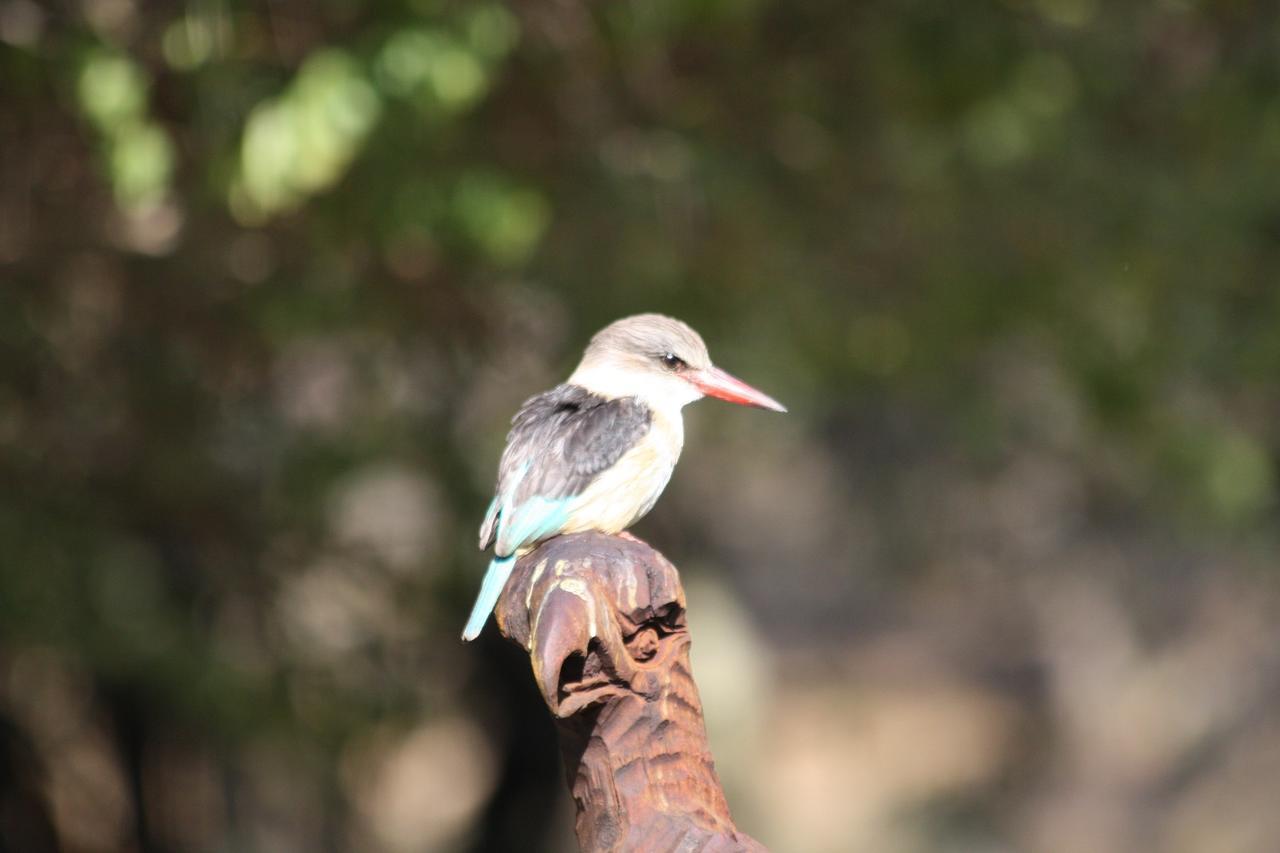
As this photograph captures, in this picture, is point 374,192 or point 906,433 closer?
point 374,192

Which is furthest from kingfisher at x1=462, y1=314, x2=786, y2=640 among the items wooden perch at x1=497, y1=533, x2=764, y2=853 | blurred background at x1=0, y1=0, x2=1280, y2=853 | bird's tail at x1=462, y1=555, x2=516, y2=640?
blurred background at x1=0, y1=0, x2=1280, y2=853

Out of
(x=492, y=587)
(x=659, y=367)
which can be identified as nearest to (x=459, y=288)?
(x=659, y=367)

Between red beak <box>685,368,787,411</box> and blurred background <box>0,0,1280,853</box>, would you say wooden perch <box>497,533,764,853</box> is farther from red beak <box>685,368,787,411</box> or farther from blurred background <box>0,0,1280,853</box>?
blurred background <box>0,0,1280,853</box>

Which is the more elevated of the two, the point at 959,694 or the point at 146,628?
the point at 959,694

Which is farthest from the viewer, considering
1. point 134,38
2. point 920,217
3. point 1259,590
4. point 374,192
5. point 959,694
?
point 959,694

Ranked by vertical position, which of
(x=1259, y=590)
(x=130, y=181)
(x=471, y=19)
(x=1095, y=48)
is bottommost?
(x=130, y=181)

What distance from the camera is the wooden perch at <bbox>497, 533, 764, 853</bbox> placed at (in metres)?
2.12

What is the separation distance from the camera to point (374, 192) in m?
4.83

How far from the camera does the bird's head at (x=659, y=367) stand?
12.1 ft

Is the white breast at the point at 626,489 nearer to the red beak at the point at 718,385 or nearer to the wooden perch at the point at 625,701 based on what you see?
the red beak at the point at 718,385

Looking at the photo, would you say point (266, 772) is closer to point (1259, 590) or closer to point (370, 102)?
point (370, 102)

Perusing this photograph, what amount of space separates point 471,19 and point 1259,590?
10.0 metres

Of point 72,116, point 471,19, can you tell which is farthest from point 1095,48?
point 72,116

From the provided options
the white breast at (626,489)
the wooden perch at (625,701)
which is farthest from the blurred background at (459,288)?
the wooden perch at (625,701)
